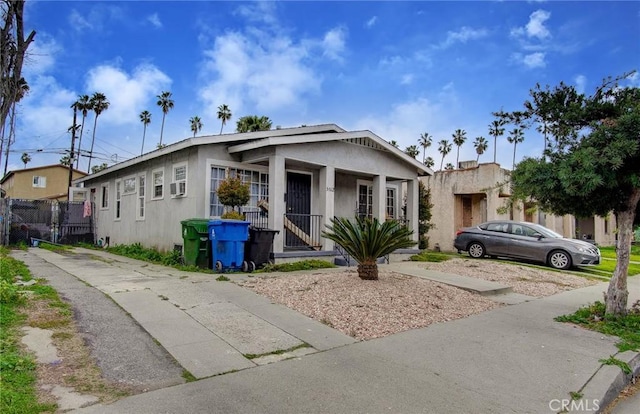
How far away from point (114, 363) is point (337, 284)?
4310 millimetres

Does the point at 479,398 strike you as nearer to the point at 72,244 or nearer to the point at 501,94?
the point at 501,94

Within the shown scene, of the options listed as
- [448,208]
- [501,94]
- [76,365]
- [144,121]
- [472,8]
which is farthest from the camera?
[144,121]

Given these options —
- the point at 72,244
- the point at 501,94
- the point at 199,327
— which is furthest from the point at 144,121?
the point at 199,327

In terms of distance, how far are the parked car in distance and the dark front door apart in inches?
258

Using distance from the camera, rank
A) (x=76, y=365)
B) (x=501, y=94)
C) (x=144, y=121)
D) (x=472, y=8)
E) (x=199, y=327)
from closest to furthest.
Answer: (x=76, y=365)
(x=199, y=327)
(x=472, y=8)
(x=501, y=94)
(x=144, y=121)

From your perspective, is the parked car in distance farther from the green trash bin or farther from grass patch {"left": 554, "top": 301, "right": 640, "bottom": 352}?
the green trash bin

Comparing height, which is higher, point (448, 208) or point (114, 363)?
point (448, 208)

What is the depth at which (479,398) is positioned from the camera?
3473mm

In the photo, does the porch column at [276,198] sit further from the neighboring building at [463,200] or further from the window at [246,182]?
the neighboring building at [463,200]

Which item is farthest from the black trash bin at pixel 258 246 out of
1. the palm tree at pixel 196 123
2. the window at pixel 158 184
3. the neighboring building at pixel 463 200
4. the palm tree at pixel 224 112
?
the palm tree at pixel 196 123

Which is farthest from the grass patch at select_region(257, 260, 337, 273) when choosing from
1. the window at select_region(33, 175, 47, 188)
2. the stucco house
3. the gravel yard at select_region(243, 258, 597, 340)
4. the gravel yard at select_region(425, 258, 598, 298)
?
the window at select_region(33, 175, 47, 188)

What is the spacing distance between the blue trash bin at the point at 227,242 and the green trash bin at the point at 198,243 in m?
0.18

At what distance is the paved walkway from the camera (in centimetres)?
330

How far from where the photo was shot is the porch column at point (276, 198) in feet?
35.1
